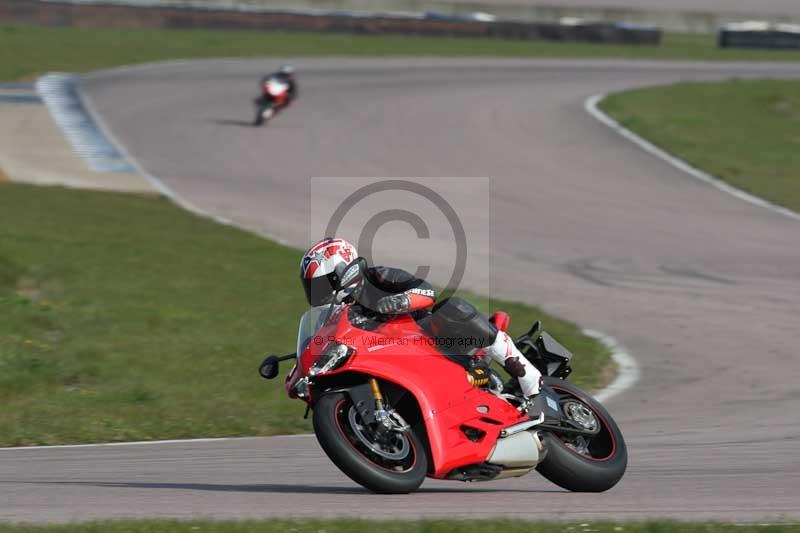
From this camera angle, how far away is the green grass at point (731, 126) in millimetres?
23391

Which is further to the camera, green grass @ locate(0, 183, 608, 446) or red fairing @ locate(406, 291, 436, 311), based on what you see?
green grass @ locate(0, 183, 608, 446)

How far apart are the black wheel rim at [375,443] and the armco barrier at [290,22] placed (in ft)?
132

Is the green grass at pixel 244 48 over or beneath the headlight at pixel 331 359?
beneath

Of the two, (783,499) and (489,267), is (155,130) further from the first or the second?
(783,499)

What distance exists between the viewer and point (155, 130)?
28.4m

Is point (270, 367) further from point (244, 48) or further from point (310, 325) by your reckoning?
point (244, 48)

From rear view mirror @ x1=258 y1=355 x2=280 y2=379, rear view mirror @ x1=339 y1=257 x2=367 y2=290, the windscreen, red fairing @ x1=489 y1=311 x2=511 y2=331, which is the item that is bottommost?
rear view mirror @ x1=258 y1=355 x2=280 y2=379

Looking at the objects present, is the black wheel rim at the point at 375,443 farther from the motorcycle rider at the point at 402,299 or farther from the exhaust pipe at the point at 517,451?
the motorcycle rider at the point at 402,299

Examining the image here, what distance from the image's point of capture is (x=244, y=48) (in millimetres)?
42344

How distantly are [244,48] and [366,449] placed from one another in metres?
37.1

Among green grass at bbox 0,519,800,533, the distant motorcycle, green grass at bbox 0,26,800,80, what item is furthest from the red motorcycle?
green grass at bbox 0,26,800,80

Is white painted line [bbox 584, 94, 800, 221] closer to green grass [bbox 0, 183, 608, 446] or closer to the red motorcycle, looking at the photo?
green grass [bbox 0, 183, 608, 446]

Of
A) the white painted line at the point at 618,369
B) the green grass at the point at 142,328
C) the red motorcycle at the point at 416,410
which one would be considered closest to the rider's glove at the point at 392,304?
the red motorcycle at the point at 416,410

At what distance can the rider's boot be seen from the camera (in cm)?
718
